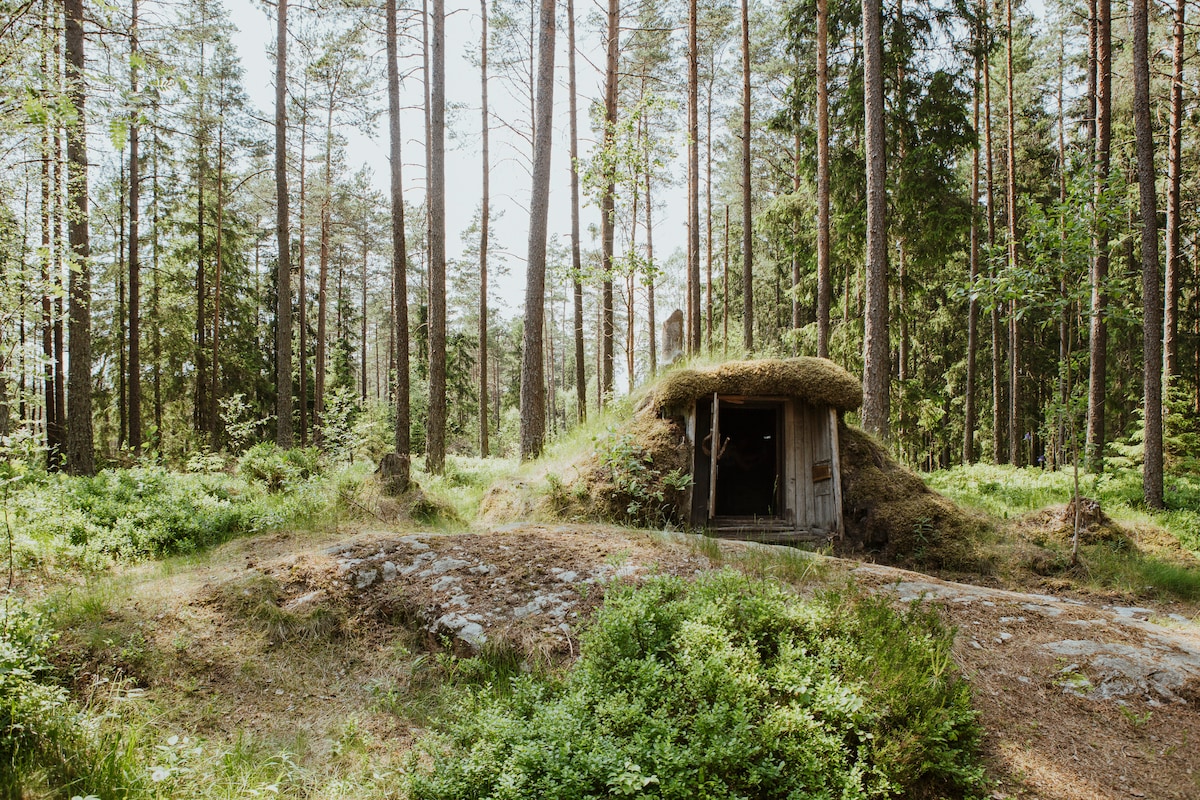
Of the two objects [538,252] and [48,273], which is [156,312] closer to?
[538,252]

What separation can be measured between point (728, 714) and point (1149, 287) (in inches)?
416

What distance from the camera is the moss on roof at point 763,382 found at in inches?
316

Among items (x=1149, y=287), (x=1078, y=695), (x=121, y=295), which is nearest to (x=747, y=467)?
(x=1149, y=287)

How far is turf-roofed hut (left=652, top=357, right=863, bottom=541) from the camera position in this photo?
807 cm

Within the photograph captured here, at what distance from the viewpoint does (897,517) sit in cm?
780

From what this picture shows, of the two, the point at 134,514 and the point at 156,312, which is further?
the point at 156,312

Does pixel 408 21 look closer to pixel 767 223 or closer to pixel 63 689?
pixel 767 223

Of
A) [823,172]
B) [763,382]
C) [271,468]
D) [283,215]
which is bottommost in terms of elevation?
[271,468]

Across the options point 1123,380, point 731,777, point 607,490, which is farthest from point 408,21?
point 1123,380

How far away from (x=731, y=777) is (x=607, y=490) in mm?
4683

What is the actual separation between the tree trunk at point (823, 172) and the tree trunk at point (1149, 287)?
184 inches

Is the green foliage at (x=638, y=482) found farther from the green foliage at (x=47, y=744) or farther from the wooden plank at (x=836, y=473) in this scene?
the green foliage at (x=47, y=744)

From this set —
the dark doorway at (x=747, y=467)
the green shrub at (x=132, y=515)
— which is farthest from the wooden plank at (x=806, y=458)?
the green shrub at (x=132, y=515)

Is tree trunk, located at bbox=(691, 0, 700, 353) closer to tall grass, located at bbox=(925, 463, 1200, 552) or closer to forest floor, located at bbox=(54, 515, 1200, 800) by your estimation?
tall grass, located at bbox=(925, 463, 1200, 552)
